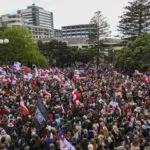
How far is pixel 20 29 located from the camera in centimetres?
4744

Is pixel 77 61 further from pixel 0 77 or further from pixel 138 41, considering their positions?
pixel 0 77

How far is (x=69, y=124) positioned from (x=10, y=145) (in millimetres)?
2887

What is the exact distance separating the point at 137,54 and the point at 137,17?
46.4ft

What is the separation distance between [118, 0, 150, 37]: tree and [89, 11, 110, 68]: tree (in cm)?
585

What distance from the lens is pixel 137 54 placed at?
3731 cm

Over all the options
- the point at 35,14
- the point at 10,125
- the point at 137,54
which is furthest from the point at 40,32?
the point at 10,125

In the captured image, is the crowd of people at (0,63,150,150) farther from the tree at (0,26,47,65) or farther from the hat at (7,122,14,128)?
the tree at (0,26,47,65)

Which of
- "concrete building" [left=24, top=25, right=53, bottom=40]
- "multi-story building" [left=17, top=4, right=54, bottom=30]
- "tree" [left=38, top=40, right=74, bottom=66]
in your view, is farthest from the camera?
"multi-story building" [left=17, top=4, right=54, bottom=30]

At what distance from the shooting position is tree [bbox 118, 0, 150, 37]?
161 feet

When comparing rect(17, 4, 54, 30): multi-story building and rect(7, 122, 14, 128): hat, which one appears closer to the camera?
rect(7, 122, 14, 128): hat

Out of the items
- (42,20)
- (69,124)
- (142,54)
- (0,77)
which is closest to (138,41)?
(142,54)

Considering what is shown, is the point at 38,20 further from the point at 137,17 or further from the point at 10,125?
the point at 10,125

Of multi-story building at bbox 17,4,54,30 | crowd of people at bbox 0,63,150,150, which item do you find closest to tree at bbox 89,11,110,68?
crowd of people at bbox 0,63,150,150

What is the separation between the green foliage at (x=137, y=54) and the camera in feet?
118
